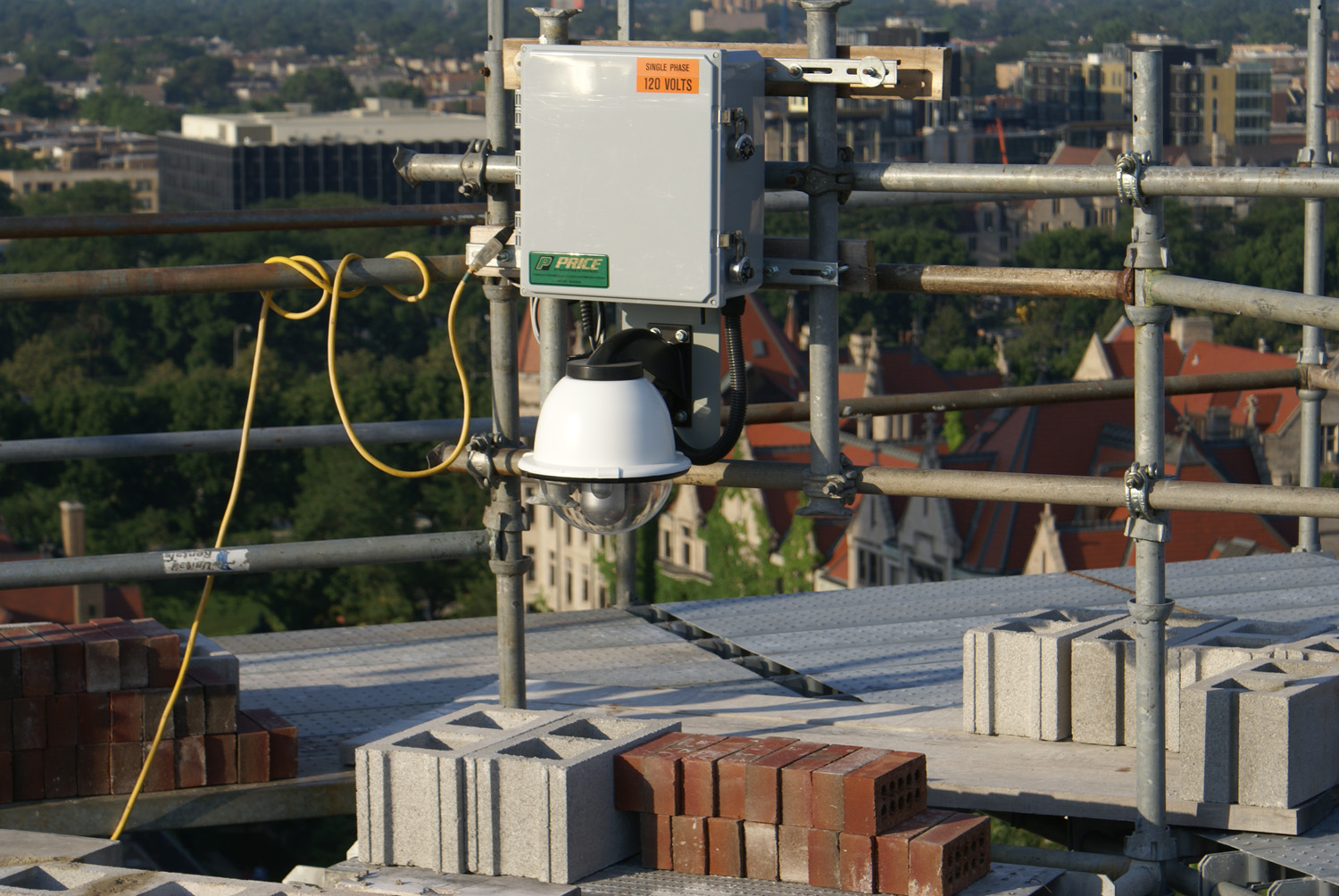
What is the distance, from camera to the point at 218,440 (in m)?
10.1

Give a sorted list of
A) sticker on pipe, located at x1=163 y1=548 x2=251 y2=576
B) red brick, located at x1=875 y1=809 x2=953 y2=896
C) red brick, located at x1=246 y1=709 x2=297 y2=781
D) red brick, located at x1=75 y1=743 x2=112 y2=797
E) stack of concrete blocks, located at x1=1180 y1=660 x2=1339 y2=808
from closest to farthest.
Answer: red brick, located at x1=875 y1=809 x2=953 y2=896
stack of concrete blocks, located at x1=1180 y1=660 x2=1339 y2=808
sticker on pipe, located at x1=163 y1=548 x2=251 y2=576
red brick, located at x1=75 y1=743 x2=112 y2=797
red brick, located at x1=246 y1=709 x2=297 y2=781

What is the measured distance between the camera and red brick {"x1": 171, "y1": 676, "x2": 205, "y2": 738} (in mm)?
8594

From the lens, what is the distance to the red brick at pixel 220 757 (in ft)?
28.2

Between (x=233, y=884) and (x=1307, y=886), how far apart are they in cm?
400

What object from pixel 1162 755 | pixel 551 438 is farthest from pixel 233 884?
pixel 1162 755

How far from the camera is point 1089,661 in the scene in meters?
8.69

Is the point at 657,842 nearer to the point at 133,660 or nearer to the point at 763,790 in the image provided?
the point at 763,790

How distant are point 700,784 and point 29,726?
3.36m

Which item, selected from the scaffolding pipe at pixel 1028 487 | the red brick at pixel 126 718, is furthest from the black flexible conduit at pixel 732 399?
the red brick at pixel 126 718

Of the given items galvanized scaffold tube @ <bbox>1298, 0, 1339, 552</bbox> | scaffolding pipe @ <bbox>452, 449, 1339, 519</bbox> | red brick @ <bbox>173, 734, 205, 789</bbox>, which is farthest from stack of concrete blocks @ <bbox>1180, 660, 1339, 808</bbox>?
galvanized scaffold tube @ <bbox>1298, 0, 1339, 552</bbox>

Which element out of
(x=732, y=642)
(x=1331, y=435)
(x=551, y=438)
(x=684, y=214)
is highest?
(x=684, y=214)

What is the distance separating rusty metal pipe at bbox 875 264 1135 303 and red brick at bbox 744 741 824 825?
1869mm

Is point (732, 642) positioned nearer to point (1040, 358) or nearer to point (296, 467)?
point (296, 467)

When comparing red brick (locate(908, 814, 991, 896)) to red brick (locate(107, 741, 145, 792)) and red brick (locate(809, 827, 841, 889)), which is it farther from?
red brick (locate(107, 741, 145, 792))
